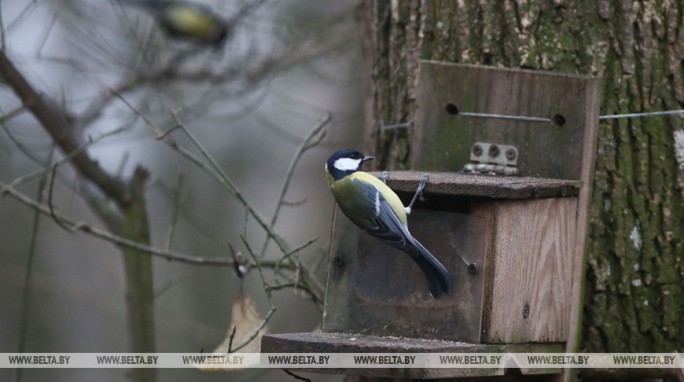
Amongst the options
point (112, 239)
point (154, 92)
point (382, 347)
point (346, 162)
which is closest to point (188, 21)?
point (154, 92)

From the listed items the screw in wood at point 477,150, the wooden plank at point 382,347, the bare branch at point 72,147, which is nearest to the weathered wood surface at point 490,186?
the screw in wood at point 477,150

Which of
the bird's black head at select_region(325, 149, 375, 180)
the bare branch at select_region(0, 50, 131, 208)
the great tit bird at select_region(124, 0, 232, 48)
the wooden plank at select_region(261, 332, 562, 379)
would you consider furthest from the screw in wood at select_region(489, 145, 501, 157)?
the great tit bird at select_region(124, 0, 232, 48)

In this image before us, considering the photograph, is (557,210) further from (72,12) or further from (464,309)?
(72,12)

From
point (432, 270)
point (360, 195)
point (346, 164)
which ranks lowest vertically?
point (432, 270)

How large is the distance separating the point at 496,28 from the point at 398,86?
46cm

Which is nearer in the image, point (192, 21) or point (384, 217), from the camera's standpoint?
point (384, 217)

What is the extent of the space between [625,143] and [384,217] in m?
1.02

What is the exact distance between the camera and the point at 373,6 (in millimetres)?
3572

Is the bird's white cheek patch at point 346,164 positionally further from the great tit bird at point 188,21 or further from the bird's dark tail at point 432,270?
the great tit bird at point 188,21

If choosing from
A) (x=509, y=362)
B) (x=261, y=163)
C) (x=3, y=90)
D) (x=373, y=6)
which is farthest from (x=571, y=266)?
(x=261, y=163)

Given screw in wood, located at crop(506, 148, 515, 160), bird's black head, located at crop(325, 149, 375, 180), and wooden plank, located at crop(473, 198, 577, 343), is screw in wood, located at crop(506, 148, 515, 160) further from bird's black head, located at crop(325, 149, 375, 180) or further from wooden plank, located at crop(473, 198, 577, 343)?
bird's black head, located at crop(325, 149, 375, 180)

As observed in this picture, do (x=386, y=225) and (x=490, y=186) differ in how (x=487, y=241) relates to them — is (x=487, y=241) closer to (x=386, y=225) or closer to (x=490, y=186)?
(x=490, y=186)

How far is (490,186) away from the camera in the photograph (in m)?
2.51

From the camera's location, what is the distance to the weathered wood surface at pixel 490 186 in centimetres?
251
